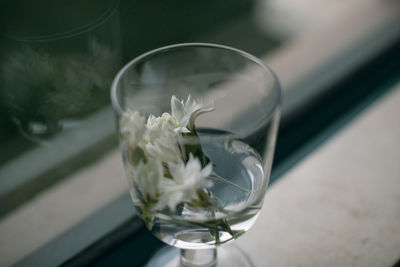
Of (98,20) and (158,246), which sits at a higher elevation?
(98,20)

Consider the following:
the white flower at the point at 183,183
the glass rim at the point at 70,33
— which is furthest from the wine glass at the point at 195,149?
the glass rim at the point at 70,33

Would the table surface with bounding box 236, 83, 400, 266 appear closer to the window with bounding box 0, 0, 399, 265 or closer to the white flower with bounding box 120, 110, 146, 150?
the window with bounding box 0, 0, 399, 265

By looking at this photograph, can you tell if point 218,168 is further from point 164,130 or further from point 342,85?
point 342,85

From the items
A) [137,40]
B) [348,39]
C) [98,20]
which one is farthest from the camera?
[348,39]

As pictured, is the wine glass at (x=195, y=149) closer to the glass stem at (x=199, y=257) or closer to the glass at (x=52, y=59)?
the glass stem at (x=199, y=257)

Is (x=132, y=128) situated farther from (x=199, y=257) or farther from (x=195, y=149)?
(x=199, y=257)

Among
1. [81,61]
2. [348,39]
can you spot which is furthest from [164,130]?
[348,39]
